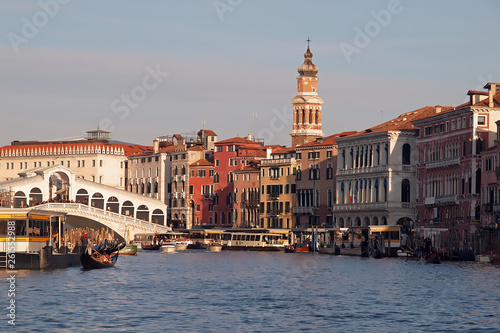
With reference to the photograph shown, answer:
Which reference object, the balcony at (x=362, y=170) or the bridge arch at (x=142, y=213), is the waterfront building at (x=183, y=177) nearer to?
the bridge arch at (x=142, y=213)

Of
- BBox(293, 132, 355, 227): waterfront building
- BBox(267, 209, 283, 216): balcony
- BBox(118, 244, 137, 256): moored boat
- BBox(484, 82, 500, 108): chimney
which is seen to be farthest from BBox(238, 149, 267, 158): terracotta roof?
BBox(484, 82, 500, 108): chimney

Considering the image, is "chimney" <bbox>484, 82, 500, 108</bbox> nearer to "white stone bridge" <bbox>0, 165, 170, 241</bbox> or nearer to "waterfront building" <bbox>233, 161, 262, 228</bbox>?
"waterfront building" <bbox>233, 161, 262, 228</bbox>

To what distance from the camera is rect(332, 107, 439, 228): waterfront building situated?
101m

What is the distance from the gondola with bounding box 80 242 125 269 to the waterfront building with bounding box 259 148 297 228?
57.7m

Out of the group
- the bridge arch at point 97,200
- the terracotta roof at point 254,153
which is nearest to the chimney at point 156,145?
the terracotta roof at point 254,153

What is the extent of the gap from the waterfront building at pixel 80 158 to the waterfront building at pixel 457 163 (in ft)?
190

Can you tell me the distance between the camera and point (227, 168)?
13138 centimetres

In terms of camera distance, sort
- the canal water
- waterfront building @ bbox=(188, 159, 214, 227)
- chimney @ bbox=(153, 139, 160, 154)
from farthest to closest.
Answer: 1. chimney @ bbox=(153, 139, 160, 154)
2. waterfront building @ bbox=(188, 159, 214, 227)
3. the canal water

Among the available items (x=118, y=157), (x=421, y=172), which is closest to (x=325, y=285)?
(x=421, y=172)

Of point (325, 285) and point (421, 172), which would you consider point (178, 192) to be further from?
point (325, 285)

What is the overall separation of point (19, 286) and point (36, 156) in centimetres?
10688

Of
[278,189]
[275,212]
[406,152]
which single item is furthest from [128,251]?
[278,189]

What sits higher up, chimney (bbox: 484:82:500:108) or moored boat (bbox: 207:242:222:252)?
chimney (bbox: 484:82:500:108)

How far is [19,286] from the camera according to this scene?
45156mm
